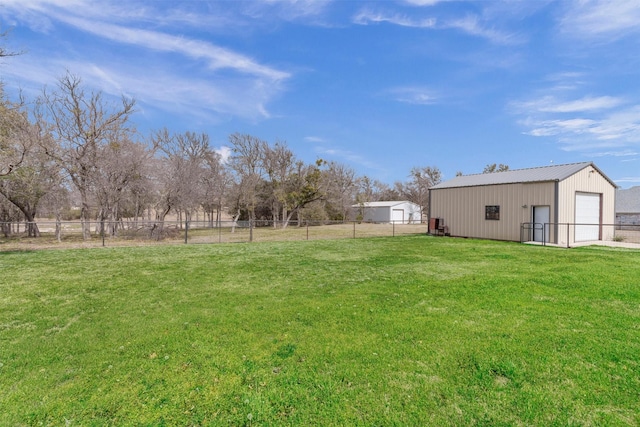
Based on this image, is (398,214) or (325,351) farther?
(398,214)

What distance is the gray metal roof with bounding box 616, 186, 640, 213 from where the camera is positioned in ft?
92.3

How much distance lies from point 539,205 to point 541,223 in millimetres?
821

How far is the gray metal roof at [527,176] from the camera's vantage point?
545 inches

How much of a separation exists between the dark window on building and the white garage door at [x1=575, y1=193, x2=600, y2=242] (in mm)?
3150

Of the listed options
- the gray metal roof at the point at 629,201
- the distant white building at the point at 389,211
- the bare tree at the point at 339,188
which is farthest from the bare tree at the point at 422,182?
the gray metal roof at the point at 629,201

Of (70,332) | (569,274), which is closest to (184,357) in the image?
(70,332)

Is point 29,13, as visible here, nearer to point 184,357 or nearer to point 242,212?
point 184,357

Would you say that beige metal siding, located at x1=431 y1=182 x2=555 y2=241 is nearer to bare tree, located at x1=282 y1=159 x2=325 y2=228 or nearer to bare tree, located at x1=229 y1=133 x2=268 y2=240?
bare tree, located at x1=282 y1=159 x2=325 y2=228

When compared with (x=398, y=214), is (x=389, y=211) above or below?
above

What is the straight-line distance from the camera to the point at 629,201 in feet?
96.5

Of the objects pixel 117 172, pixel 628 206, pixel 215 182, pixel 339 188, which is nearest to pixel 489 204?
pixel 117 172

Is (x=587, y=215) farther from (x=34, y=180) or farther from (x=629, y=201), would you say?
(x=34, y=180)

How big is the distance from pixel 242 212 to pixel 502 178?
26163 mm

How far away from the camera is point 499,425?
6.95 ft
